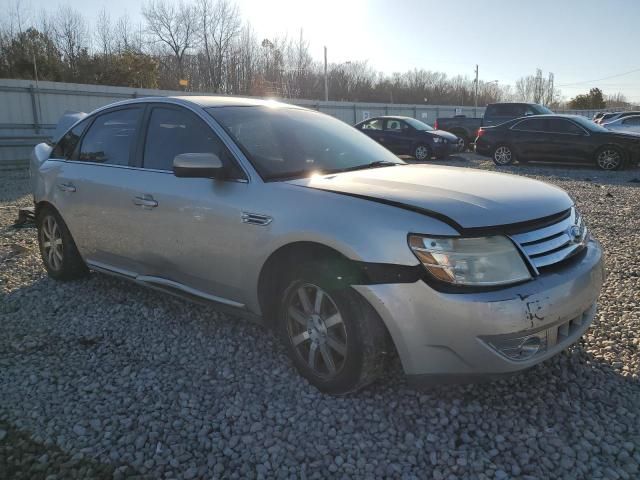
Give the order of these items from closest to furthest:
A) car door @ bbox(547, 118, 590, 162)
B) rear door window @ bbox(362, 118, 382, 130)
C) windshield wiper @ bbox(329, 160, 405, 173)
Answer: windshield wiper @ bbox(329, 160, 405, 173)
car door @ bbox(547, 118, 590, 162)
rear door window @ bbox(362, 118, 382, 130)

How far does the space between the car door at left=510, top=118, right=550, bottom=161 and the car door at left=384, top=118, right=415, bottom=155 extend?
3.53 metres

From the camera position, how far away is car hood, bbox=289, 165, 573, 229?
2357 mm

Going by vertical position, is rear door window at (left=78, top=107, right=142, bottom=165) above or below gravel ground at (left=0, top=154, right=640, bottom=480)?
above

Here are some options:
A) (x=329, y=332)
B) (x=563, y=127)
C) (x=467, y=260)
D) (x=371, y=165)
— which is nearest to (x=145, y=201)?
(x=371, y=165)

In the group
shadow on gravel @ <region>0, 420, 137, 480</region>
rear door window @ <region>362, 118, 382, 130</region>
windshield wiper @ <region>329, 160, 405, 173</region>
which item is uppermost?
rear door window @ <region>362, 118, 382, 130</region>

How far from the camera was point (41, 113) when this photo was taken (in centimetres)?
1686

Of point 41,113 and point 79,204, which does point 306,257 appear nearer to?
point 79,204

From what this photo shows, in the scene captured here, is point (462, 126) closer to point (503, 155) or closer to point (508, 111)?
point (508, 111)

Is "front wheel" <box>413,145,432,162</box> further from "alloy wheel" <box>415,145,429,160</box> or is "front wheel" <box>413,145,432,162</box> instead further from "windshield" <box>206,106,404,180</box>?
"windshield" <box>206,106,404,180</box>

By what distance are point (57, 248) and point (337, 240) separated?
342 centimetres

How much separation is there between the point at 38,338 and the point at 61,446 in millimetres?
1463

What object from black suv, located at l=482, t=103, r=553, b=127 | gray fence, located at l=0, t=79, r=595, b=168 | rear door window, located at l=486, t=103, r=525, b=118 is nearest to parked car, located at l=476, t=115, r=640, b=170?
black suv, located at l=482, t=103, r=553, b=127

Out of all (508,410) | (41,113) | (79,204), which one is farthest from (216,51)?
(508,410)

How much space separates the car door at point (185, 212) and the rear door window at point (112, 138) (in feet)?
0.67
